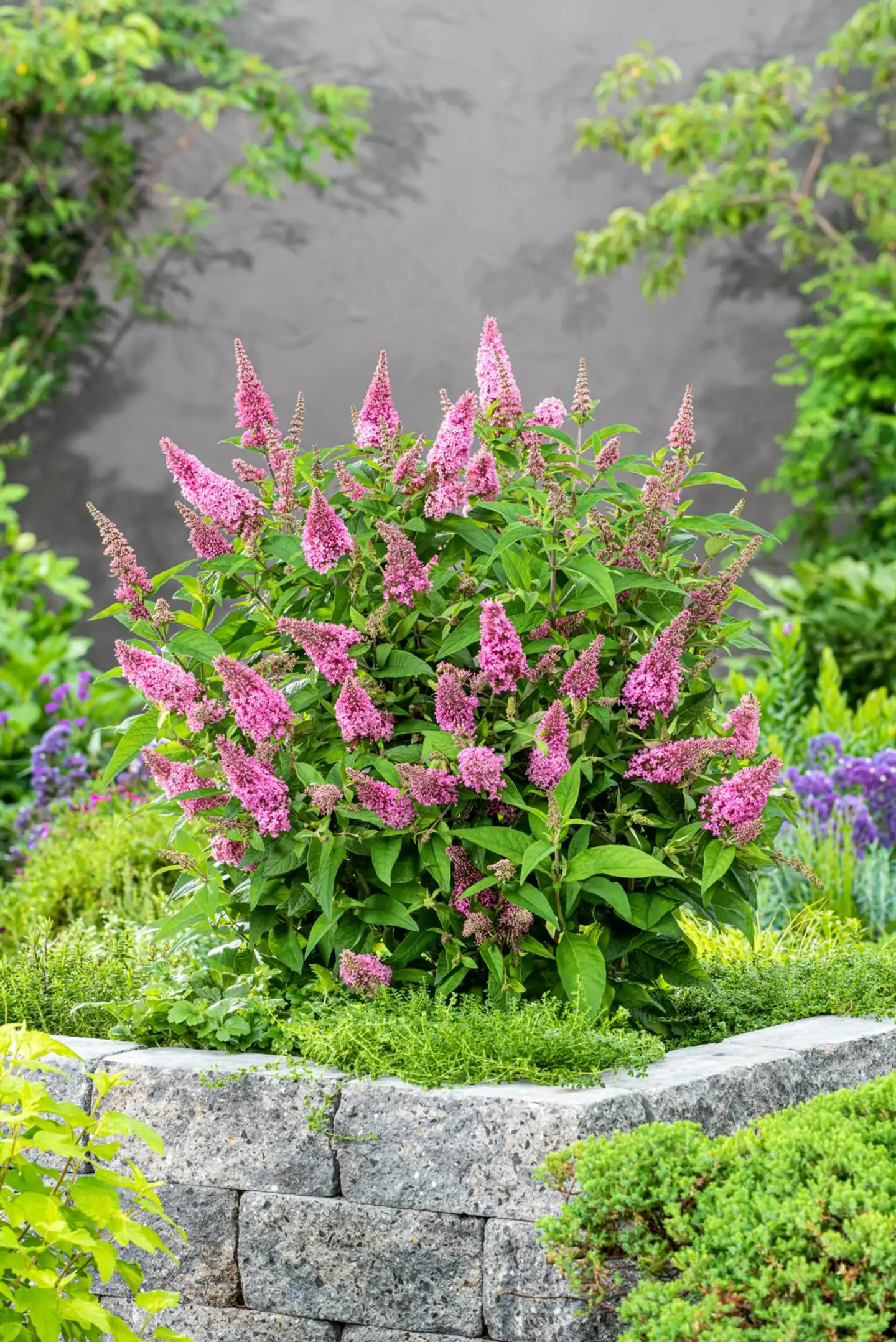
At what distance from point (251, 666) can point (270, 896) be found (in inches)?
14.5

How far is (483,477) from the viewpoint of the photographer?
2.27m

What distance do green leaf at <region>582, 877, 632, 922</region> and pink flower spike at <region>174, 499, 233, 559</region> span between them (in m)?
0.78

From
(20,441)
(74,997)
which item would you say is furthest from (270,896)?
(20,441)

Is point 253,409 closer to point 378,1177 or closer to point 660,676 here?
point 660,676

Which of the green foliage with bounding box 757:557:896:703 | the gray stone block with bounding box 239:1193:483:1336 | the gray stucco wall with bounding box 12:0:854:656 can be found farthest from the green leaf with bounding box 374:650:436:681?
the gray stucco wall with bounding box 12:0:854:656

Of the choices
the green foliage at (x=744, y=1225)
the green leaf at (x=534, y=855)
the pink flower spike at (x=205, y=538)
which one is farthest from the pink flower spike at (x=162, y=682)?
the green foliage at (x=744, y=1225)

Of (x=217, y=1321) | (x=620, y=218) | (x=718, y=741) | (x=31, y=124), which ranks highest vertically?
(x=31, y=124)

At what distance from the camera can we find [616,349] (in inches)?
260

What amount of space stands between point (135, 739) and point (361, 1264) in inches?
33.8

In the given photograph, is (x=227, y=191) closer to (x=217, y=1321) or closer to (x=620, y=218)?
→ (x=620, y=218)

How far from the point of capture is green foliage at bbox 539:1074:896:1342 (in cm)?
139

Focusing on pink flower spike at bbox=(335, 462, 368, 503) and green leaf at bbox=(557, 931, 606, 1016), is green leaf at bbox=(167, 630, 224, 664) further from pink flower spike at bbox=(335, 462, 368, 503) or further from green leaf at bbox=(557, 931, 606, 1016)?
green leaf at bbox=(557, 931, 606, 1016)

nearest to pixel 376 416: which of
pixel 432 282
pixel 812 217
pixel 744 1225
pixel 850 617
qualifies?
pixel 744 1225

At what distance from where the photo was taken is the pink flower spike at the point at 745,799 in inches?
81.7
